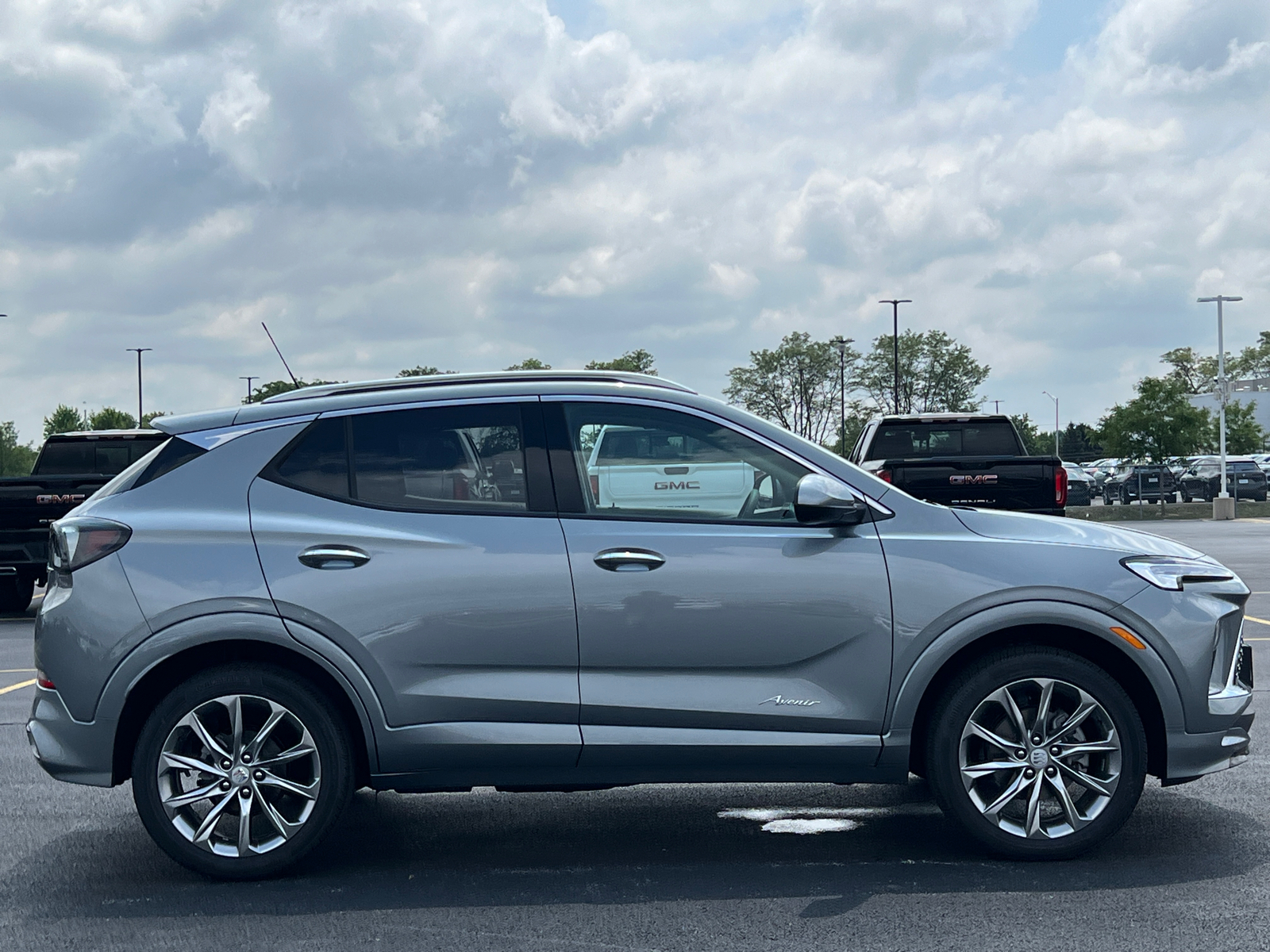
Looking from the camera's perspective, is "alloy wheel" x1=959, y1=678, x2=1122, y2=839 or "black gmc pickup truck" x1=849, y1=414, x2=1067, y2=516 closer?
"alloy wheel" x1=959, y1=678, x2=1122, y2=839

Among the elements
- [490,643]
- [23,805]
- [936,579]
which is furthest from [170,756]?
[936,579]

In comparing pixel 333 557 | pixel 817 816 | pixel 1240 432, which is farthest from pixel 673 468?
pixel 1240 432

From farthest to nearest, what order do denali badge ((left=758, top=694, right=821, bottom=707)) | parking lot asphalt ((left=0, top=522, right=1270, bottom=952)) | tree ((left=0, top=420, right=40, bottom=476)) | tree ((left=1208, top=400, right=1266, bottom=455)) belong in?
tree ((left=1208, top=400, right=1266, bottom=455))
tree ((left=0, top=420, right=40, bottom=476))
denali badge ((left=758, top=694, right=821, bottom=707))
parking lot asphalt ((left=0, top=522, right=1270, bottom=952))

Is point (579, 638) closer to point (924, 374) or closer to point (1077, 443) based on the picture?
point (924, 374)

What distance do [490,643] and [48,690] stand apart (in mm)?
1651

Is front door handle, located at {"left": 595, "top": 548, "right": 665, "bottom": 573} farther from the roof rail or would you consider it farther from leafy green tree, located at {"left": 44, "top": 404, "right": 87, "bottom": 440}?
leafy green tree, located at {"left": 44, "top": 404, "right": 87, "bottom": 440}

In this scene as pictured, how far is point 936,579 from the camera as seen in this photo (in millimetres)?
4883

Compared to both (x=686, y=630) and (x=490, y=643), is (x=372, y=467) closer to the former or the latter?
(x=490, y=643)

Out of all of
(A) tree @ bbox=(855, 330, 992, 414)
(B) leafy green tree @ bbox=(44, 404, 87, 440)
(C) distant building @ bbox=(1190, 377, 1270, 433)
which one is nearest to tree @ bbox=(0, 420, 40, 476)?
(B) leafy green tree @ bbox=(44, 404, 87, 440)

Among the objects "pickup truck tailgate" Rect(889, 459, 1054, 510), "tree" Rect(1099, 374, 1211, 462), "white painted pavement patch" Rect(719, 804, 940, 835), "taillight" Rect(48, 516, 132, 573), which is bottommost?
"white painted pavement patch" Rect(719, 804, 940, 835)

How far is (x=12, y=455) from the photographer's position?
6781 centimetres

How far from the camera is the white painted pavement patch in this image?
565 cm

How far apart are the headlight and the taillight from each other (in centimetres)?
366

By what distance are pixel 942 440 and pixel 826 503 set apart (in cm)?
1106
